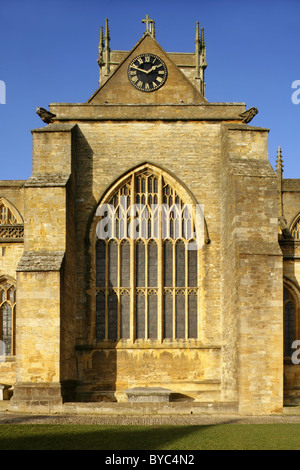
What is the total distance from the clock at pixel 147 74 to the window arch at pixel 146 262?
338 centimetres

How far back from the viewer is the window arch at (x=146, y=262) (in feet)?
70.0

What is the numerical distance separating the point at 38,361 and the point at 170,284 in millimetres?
5243

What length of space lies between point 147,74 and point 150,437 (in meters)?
14.0

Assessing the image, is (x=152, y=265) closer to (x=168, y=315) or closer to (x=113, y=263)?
(x=113, y=263)

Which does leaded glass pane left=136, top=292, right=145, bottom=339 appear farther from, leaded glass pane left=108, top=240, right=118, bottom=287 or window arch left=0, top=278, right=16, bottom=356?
window arch left=0, top=278, right=16, bottom=356

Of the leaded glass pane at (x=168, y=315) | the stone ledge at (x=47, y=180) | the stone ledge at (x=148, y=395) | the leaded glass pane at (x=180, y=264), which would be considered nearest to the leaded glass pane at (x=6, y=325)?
the stone ledge at (x=47, y=180)

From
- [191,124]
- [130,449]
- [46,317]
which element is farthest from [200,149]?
[130,449]

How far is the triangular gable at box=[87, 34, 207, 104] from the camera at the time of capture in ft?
76.0

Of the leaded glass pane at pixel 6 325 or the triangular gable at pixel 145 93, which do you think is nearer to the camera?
the leaded glass pane at pixel 6 325

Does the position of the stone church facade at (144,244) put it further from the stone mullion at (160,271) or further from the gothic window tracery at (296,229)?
the gothic window tracery at (296,229)

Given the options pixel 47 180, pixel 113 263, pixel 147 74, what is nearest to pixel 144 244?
pixel 113 263

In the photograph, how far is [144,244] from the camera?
21.7 m

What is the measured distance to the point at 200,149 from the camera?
2195 cm
